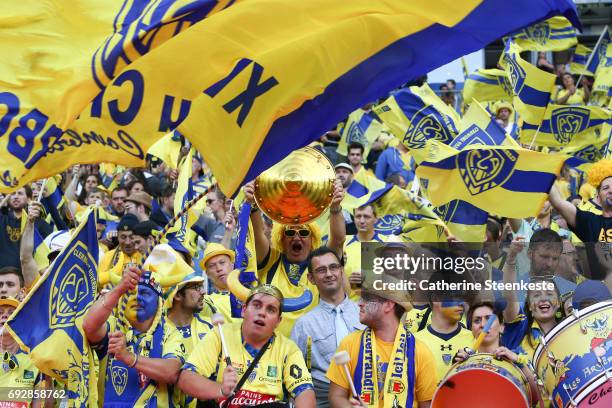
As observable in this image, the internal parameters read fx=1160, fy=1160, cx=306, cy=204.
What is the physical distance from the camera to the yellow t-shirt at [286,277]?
848cm

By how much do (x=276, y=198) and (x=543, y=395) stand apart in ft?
7.83

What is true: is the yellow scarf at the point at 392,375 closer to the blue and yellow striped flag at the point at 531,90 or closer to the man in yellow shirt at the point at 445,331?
the man in yellow shirt at the point at 445,331

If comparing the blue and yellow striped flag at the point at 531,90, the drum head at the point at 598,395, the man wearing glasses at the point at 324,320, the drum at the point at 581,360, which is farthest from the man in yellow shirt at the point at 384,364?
the blue and yellow striped flag at the point at 531,90

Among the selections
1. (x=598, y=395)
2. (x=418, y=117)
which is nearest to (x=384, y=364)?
(x=598, y=395)

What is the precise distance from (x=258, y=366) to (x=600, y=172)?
11.0 ft

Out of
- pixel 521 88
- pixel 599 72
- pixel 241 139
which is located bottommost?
pixel 599 72

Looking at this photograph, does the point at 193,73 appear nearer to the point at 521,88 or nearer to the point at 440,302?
the point at 440,302

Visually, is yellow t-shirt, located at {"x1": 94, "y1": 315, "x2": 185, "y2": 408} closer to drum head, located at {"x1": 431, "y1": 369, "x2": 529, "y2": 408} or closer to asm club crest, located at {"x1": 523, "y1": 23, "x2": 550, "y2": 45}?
drum head, located at {"x1": 431, "y1": 369, "x2": 529, "y2": 408}

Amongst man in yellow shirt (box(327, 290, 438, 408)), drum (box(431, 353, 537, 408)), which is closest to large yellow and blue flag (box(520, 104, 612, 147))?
man in yellow shirt (box(327, 290, 438, 408))

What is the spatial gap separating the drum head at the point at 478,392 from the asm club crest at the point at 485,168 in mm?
2200

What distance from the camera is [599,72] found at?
15797mm

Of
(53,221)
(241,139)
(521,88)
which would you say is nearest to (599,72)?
(521,88)

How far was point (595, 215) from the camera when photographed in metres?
8.64

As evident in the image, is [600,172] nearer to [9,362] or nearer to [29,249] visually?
[9,362]
